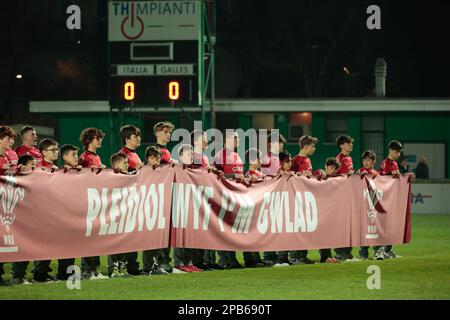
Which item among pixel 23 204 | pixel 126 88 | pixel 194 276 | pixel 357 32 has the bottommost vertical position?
pixel 194 276

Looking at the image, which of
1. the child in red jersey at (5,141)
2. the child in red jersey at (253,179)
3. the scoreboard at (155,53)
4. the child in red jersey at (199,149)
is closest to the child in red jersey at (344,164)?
the child in red jersey at (253,179)

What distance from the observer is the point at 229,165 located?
14367 mm

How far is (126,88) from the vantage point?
25984mm

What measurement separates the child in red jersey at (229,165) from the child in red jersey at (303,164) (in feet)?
3.53

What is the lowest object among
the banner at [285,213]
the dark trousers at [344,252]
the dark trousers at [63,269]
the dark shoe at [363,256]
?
the dark shoe at [363,256]

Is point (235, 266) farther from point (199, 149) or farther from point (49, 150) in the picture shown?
point (49, 150)

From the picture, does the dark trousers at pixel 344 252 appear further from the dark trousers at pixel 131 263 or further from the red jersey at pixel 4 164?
the red jersey at pixel 4 164

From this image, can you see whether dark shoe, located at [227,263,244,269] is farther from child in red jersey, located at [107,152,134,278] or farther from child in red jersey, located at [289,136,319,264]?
child in red jersey, located at [107,152,134,278]

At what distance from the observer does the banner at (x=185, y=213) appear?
11523 millimetres

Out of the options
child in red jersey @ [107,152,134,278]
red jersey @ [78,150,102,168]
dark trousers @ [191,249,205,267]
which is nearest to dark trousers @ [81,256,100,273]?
child in red jersey @ [107,152,134,278]

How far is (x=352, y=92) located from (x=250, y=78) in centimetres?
555

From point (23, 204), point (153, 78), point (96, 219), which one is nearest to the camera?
point (23, 204)
